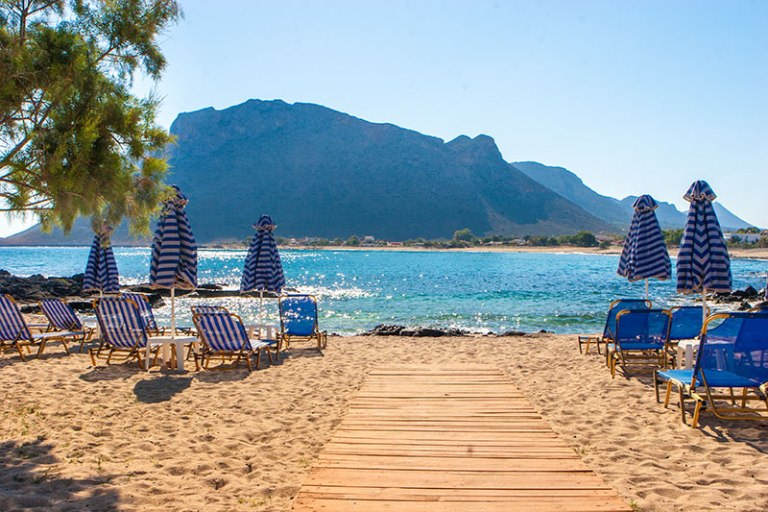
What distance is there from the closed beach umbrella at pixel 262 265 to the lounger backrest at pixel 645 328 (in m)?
5.75

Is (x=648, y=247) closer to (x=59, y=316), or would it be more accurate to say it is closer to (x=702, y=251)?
(x=702, y=251)

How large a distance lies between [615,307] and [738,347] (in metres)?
3.76

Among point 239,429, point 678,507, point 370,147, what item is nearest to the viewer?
point 678,507

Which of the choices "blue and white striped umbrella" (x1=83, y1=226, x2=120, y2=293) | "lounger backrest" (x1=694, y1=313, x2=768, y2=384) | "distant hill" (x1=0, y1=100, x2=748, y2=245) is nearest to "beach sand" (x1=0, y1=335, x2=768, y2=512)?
"lounger backrest" (x1=694, y1=313, x2=768, y2=384)

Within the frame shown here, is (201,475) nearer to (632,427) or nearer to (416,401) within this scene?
(416,401)

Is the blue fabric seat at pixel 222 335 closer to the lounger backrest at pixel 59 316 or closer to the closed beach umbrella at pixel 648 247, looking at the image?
the lounger backrest at pixel 59 316

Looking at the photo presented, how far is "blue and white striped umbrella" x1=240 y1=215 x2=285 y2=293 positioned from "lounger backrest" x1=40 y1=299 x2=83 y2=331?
289 cm

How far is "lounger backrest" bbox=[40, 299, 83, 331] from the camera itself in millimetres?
9234

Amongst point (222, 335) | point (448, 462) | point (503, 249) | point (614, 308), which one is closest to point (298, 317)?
point (222, 335)

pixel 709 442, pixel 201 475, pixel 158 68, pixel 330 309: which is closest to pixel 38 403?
pixel 201 475

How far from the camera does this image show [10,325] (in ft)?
25.3

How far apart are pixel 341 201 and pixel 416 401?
378 ft

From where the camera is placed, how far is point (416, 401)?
5430 mm

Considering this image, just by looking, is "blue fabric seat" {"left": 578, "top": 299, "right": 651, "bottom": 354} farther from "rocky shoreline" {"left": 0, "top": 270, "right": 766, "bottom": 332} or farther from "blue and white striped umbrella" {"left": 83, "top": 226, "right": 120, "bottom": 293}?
"blue and white striped umbrella" {"left": 83, "top": 226, "right": 120, "bottom": 293}
